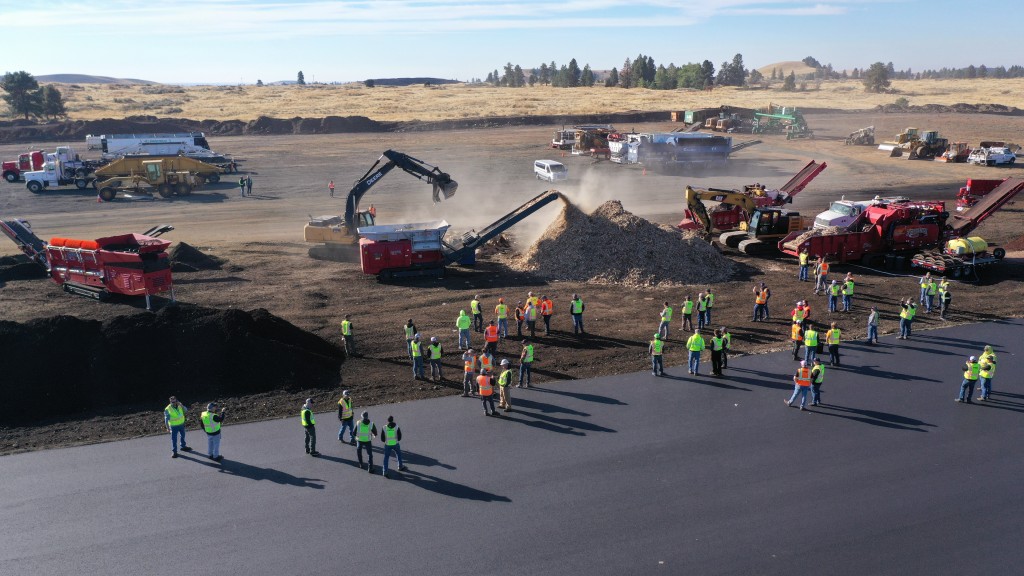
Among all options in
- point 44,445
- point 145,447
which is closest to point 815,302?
point 145,447

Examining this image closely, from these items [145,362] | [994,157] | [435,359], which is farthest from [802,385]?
[994,157]

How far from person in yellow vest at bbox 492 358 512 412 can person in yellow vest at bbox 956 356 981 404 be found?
1022 cm

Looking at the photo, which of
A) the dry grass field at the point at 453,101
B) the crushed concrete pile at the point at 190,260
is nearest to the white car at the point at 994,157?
the dry grass field at the point at 453,101

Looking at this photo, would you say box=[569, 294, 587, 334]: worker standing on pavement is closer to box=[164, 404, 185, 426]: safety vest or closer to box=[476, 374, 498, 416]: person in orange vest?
box=[476, 374, 498, 416]: person in orange vest

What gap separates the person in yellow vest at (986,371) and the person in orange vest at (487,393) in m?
11.0

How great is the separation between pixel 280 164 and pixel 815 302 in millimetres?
46469

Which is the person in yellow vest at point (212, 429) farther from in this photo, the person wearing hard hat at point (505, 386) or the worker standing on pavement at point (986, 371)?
the worker standing on pavement at point (986, 371)

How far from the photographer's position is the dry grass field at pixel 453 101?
9406 centimetres

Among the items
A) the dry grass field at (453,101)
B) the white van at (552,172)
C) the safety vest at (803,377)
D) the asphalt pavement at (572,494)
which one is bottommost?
the asphalt pavement at (572,494)

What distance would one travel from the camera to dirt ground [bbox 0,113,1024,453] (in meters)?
18.9

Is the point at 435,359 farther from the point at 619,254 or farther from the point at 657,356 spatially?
the point at 619,254

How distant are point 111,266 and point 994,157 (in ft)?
193

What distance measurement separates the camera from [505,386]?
16.1 meters

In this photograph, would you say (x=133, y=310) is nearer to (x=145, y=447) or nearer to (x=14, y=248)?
(x=145, y=447)
